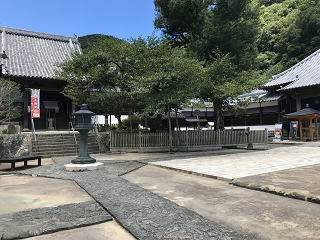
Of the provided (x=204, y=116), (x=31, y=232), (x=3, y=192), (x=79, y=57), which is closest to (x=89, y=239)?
(x=31, y=232)

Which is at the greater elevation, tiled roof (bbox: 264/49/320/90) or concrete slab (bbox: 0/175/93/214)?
tiled roof (bbox: 264/49/320/90)

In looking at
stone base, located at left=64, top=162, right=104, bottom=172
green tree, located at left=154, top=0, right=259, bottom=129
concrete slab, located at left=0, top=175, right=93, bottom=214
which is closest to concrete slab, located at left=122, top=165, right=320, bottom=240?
concrete slab, located at left=0, top=175, right=93, bottom=214

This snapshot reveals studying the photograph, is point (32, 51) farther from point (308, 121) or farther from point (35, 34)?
point (308, 121)

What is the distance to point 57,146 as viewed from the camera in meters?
12.6

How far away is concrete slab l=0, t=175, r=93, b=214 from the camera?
4.08 meters

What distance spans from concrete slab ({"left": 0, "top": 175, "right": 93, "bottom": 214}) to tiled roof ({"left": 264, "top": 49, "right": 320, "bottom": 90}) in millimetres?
17769

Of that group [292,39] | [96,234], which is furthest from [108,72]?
[292,39]

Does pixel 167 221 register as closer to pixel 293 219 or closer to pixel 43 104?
pixel 293 219

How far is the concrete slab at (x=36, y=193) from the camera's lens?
4079mm

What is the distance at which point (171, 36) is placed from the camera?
18.9 m

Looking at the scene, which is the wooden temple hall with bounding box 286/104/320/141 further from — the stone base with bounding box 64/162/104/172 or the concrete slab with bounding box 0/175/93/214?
the concrete slab with bounding box 0/175/93/214

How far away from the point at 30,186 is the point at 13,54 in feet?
54.6

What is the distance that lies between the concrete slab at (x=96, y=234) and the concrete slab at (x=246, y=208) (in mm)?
1332

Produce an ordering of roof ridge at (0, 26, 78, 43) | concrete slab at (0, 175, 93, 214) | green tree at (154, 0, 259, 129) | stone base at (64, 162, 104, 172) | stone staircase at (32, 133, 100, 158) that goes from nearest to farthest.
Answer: concrete slab at (0, 175, 93, 214) < stone base at (64, 162, 104, 172) < stone staircase at (32, 133, 100, 158) < green tree at (154, 0, 259, 129) < roof ridge at (0, 26, 78, 43)
